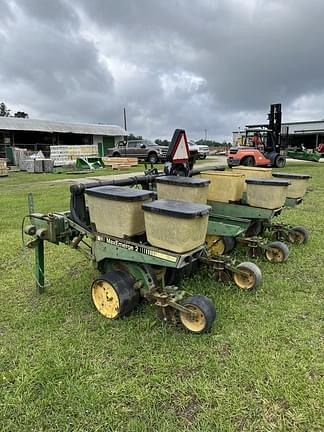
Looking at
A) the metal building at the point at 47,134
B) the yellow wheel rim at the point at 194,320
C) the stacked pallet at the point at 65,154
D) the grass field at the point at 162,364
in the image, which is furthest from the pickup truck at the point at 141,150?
the yellow wheel rim at the point at 194,320

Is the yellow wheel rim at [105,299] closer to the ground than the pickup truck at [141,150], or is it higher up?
closer to the ground

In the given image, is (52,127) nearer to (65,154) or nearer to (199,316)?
(65,154)

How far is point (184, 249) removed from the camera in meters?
2.30

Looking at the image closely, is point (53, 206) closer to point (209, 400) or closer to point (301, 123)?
point (209, 400)

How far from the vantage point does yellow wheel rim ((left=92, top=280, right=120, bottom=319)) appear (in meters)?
2.68

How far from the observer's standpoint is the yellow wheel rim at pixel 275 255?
398 cm

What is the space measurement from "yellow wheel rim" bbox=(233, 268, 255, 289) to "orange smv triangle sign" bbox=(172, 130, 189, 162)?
1.31 metres

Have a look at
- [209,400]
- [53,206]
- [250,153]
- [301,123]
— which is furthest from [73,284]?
[301,123]

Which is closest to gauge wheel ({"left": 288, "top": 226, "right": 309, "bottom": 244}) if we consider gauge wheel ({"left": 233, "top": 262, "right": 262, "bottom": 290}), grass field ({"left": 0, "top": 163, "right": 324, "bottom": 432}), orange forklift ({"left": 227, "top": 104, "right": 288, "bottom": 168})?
grass field ({"left": 0, "top": 163, "right": 324, "bottom": 432})

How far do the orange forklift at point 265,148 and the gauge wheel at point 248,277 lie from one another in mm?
13385

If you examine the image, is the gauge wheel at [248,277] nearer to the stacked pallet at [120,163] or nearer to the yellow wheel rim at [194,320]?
the yellow wheel rim at [194,320]

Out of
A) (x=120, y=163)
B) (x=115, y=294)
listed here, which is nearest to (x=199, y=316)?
(x=115, y=294)

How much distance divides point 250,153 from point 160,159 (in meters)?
7.43

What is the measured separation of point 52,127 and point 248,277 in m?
28.1
